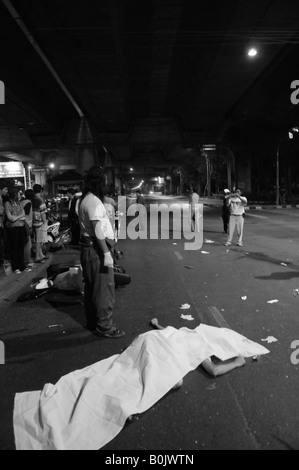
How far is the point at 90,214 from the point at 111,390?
87.3 inches

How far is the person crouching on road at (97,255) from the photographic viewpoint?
5.02m

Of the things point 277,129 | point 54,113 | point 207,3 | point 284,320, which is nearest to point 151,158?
point 277,129

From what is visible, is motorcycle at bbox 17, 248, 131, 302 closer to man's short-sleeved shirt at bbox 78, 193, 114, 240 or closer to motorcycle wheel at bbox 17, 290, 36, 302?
motorcycle wheel at bbox 17, 290, 36, 302

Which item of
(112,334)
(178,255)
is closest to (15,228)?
(178,255)

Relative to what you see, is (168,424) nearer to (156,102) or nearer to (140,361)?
(140,361)

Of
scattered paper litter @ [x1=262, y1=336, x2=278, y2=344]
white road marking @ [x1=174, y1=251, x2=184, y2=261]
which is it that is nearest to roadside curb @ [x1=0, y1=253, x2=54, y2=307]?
white road marking @ [x1=174, y1=251, x2=184, y2=261]

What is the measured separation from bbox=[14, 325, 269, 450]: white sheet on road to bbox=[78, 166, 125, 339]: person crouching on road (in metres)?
0.97

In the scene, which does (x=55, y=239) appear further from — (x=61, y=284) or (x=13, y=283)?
(x=61, y=284)

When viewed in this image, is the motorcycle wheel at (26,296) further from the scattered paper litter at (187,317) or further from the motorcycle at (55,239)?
the motorcycle at (55,239)

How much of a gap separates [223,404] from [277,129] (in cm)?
4456

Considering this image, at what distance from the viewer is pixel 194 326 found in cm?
531

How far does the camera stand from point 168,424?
10.3ft

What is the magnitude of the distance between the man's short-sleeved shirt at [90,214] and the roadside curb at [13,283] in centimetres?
274

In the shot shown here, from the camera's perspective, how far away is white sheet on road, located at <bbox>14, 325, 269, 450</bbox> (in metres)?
2.96
